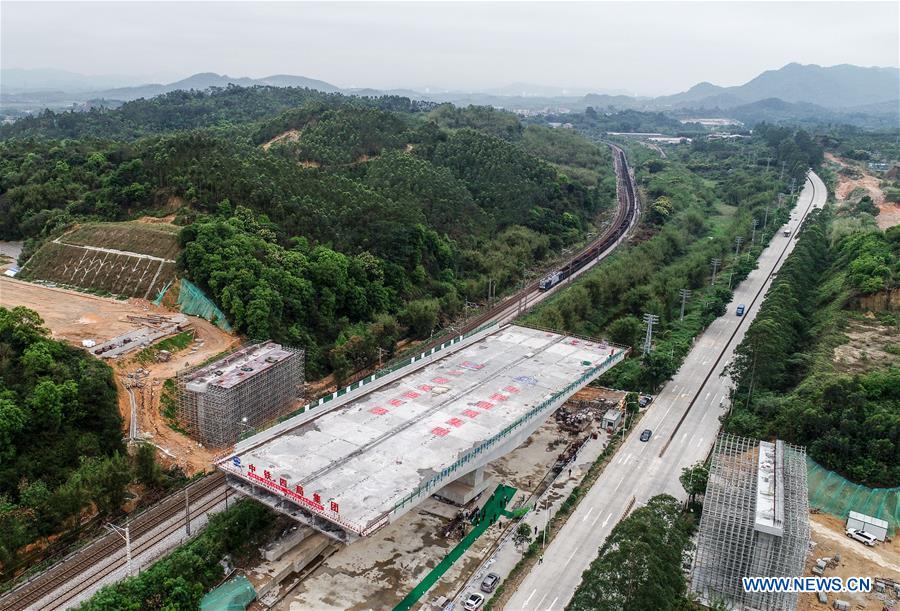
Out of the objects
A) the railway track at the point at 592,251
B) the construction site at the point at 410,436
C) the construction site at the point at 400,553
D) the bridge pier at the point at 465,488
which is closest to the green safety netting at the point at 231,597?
the construction site at the point at 400,553

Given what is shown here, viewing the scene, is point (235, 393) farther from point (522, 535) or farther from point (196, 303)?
point (522, 535)

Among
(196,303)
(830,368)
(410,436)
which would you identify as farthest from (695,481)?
(196,303)

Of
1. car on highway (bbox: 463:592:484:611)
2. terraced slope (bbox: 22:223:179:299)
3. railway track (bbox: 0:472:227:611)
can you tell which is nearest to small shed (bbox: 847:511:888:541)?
car on highway (bbox: 463:592:484:611)

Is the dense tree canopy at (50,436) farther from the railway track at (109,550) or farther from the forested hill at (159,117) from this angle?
the forested hill at (159,117)

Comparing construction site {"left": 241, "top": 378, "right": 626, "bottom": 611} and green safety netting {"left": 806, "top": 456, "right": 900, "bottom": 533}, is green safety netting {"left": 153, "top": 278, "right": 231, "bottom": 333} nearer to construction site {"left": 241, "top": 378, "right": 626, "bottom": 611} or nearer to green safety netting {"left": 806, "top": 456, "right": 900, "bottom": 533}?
construction site {"left": 241, "top": 378, "right": 626, "bottom": 611}

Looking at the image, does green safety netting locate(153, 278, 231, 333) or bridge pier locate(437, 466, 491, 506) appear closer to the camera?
bridge pier locate(437, 466, 491, 506)

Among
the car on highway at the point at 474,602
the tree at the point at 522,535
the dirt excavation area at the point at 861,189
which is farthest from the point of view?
the dirt excavation area at the point at 861,189
